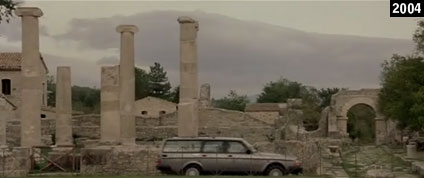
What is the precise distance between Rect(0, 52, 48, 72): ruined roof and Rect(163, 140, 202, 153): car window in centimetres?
3942

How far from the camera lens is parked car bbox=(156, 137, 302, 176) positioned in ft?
75.0

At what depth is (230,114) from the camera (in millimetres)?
49406

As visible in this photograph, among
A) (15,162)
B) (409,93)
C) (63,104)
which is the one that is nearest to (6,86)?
(63,104)

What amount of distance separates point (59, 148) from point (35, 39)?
4755mm

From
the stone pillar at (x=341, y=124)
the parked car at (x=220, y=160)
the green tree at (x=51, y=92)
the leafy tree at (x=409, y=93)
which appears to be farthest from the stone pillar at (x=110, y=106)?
the green tree at (x=51, y=92)

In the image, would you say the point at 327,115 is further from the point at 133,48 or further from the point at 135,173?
the point at 135,173

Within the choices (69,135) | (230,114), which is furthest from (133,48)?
(230,114)

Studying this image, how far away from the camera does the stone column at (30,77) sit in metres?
29.4

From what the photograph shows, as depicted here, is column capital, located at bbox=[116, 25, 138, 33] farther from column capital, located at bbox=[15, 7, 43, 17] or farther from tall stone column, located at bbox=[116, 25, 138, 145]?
column capital, located at bbox=[15, 7, 43, 17]

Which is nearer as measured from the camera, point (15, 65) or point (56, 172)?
point (56, 172)

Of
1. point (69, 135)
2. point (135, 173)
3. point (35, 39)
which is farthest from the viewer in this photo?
point (69, 135)

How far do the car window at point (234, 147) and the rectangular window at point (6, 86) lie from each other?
41.1m

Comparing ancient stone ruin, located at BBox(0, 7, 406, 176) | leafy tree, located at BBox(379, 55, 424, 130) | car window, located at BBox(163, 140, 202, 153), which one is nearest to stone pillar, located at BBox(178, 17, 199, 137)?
ancient stone ruin, located at BBox(0, 7, 406, 176)

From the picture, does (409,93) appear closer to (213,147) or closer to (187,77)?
(187,77)
